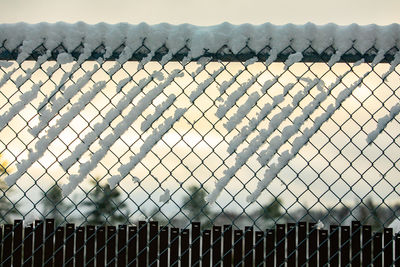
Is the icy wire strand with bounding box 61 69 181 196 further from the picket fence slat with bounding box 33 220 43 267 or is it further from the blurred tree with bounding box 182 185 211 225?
the picket fence slat with bounding box 33 220 43 267

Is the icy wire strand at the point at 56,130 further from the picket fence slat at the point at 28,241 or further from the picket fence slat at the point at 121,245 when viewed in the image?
the picket fence slat at the point at 121,245

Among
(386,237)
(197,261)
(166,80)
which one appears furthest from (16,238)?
(386,237)

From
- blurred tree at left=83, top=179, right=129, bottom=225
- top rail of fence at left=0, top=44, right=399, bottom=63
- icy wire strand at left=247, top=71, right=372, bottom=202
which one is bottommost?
blurred tree at left=83, top=179, right=129, bottom=225

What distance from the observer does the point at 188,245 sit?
3.12 m

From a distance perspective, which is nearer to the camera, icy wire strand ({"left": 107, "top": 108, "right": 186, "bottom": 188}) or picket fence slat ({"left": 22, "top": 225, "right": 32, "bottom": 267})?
icy wire strand ({"left": 107, "top": 108, "right": 186, "bottom": 188})

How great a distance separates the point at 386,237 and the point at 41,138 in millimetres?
2211

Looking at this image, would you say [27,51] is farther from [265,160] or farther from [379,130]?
[379,130]

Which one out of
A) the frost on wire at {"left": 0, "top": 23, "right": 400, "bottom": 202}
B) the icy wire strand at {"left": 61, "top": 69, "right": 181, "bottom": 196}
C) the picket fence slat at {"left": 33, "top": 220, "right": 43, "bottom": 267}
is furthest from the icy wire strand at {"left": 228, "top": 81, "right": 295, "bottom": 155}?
the picket fence slat at {"left": 33, "top": 220, "right": 43, "bottom": 267}

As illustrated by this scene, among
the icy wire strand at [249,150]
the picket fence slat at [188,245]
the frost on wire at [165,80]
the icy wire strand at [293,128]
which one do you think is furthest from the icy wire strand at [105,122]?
the icy wire strand at [293,128]

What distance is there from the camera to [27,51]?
2924 millimetres

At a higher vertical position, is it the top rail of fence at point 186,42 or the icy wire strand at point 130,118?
the top rail of fence at point 186,42

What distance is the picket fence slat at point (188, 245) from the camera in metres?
3.13

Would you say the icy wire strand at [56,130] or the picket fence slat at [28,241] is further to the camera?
the picket fence slat at [28,241]

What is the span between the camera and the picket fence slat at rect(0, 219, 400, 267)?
313cm
